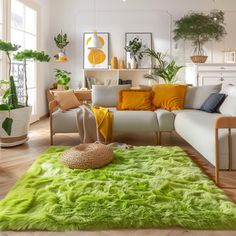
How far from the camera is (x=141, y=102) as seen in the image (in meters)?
4.22

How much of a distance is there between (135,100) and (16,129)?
162 centimetres

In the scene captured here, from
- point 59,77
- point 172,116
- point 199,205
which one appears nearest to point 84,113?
point 172,116

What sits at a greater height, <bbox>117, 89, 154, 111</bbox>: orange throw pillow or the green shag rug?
<bbox>117, 89, 154, 111</bbox>: orange throw pillow

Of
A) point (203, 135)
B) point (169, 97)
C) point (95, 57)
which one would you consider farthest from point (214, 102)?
point (95, 57)

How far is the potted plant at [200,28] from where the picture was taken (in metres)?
6.12

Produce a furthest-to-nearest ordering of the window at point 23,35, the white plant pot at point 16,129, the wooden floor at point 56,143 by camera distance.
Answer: the window at point 23,35, the white plant pot at point 16,129, the wooden floor at point 56,143

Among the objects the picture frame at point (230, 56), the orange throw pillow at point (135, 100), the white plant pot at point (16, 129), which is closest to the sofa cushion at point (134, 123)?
the orange throw pillow at point (135, 100)

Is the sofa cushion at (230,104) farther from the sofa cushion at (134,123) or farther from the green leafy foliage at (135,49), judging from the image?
the green leafy foliage at (135,49)

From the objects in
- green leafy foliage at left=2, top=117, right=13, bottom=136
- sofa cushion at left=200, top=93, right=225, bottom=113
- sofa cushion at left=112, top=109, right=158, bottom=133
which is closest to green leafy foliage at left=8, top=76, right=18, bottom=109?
green leafy foliage at left=2, top=117, right=13, bottom=136

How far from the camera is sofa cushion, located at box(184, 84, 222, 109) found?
4242mm

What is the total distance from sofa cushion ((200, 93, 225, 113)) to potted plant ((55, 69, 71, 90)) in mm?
3127

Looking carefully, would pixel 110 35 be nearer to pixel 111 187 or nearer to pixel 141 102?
pixel 141 102

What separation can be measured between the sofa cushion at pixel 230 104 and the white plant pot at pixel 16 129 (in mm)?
2456

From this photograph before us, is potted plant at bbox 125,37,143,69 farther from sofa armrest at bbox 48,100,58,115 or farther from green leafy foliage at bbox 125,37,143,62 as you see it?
sofa armrest at bbox 48,100,58,115
